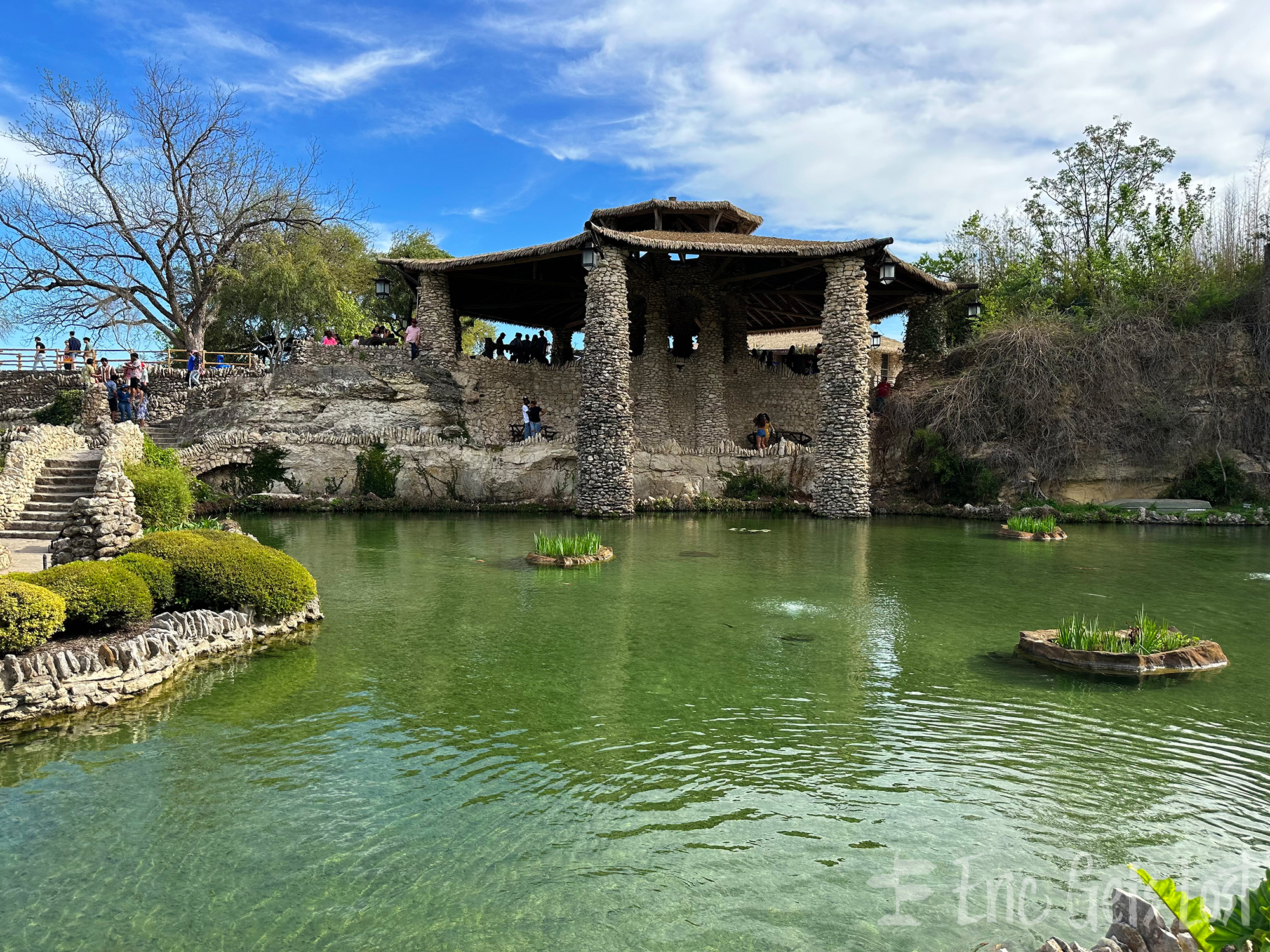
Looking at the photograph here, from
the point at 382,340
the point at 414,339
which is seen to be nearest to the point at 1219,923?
the point at 414,339

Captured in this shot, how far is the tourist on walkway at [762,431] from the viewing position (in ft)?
90.1

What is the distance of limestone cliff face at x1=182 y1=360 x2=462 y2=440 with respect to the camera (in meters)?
25.6

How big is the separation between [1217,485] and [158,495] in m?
27.3

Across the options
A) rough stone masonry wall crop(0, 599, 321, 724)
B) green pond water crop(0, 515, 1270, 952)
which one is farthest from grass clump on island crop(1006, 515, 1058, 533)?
rough stone masonry wall crop(0, 599, 321, 724)

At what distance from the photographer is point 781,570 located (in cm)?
1341

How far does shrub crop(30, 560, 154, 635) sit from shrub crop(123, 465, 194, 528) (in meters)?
7.03

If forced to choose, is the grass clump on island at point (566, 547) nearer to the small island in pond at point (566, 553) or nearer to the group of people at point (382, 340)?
the small island in pond at point (566, 553)

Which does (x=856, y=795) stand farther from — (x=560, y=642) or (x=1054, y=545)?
(x=1054, y=545)

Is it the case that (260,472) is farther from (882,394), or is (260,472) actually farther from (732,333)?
(882,394)

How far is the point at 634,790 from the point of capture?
5203 mm

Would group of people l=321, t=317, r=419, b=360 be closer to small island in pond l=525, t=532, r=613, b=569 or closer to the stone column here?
the stone column

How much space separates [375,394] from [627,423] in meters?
9.30

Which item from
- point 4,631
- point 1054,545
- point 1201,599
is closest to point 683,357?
point 1054,545

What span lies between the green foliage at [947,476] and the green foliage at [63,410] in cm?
2855
